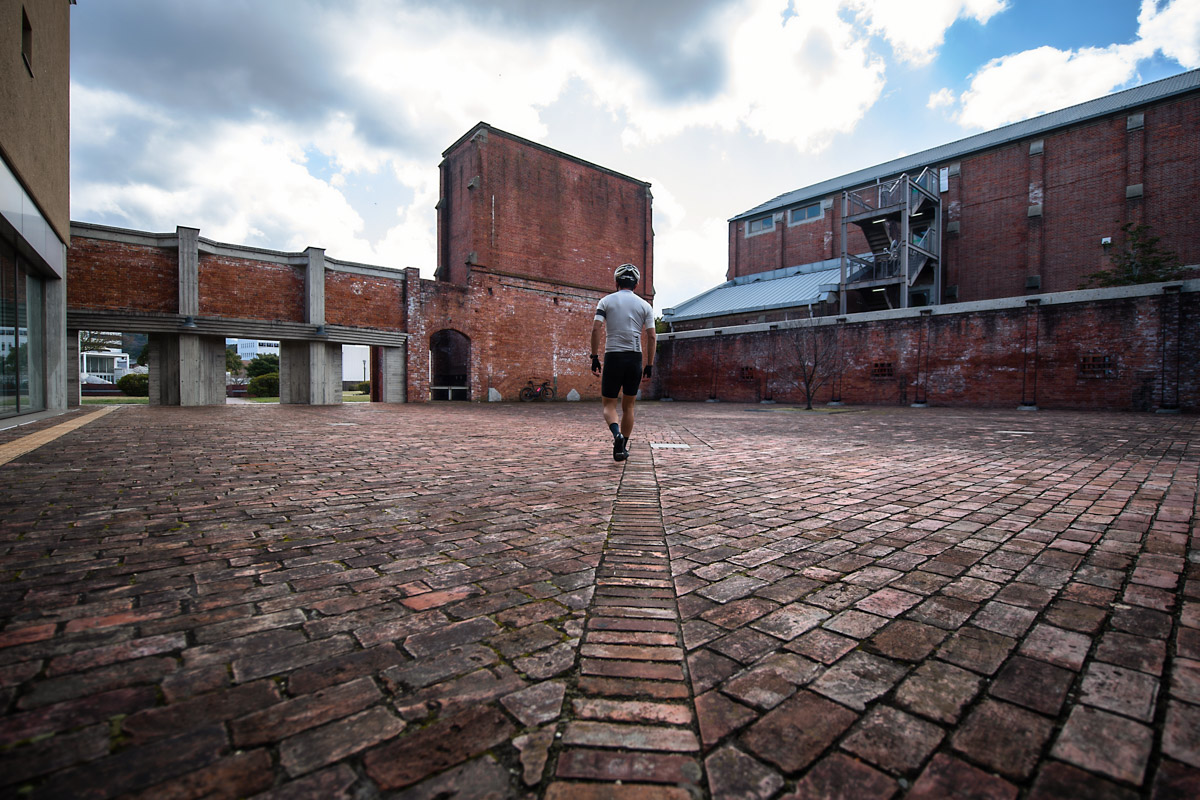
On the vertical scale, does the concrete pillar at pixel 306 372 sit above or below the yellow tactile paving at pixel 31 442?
above

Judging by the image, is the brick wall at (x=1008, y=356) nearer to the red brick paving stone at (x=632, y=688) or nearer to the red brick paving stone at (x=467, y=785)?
the red brick paving stone at (x=632, y=688)

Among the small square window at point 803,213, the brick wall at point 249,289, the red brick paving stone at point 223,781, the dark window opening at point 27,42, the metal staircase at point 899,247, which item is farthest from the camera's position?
the small square window at point 803,213

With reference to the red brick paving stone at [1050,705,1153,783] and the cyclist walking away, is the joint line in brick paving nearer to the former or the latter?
the red brick paving stone at [1050,705,1153,783]

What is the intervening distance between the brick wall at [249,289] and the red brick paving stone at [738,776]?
64.3 feet

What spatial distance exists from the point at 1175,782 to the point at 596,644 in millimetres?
1288

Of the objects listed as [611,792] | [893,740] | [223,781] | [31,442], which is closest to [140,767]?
[223,781]

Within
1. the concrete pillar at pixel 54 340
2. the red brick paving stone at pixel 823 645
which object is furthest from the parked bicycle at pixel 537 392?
the red brick paving stone at pixel 823 645

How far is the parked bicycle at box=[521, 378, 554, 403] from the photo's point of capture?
21781mm

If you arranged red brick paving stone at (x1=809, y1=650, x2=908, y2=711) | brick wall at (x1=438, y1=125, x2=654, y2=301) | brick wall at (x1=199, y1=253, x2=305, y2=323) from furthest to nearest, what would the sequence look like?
brick wall at (x1=438, y1=125, x2=654, y2=301) < brick wall at (x1=199, y1=253, x2=305, y2=323) < red brick paving stone at (x1=809, y1=650, x2=908, y2=711)

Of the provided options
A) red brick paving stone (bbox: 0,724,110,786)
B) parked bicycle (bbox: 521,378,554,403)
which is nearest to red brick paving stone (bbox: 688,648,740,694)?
red brick paving stone (bbox: 0,724,110,786)

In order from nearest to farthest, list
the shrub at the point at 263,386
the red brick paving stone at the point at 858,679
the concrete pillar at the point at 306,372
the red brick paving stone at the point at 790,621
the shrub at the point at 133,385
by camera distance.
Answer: the red brick paving stone at the point at 858,679 → the red brick paving stone at the point at 790,621 → the concrete pillar at the point at 306,372 → the shrub at the point at 133,385 → the shrub at the point at 263,386

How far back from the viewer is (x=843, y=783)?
105 cm

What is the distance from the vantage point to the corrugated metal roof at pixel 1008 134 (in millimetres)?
21172

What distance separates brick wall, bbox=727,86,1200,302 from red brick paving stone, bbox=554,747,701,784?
29.2 m
